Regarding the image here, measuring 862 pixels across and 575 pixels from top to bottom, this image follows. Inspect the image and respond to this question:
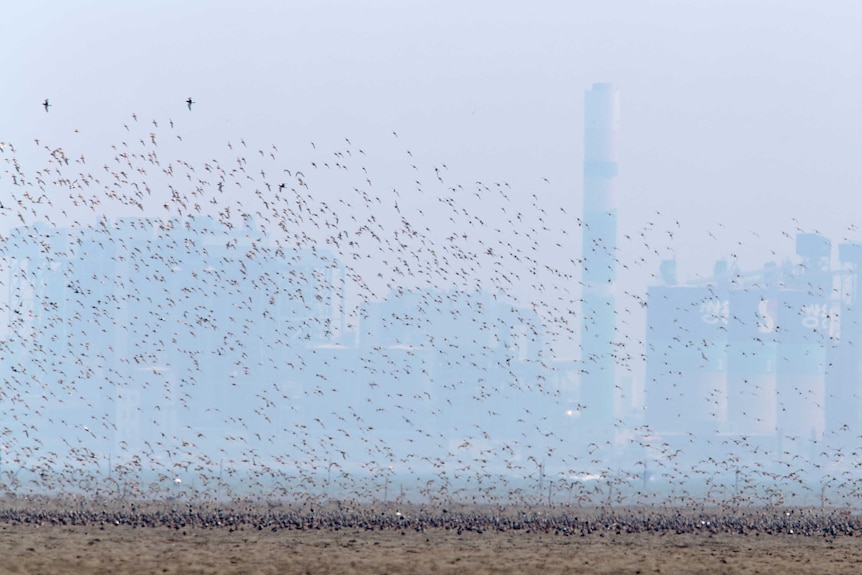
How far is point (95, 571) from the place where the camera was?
42844 millimetres

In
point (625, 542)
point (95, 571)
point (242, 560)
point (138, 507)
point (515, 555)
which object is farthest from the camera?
point (138, 507)

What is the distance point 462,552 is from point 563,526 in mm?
14989

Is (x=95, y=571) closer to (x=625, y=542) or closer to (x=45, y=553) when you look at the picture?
(x=45, y=553)

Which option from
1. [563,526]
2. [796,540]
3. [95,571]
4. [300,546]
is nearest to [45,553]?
[95,571]

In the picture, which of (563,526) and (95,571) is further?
(563,526)

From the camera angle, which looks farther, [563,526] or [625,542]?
[563,526]

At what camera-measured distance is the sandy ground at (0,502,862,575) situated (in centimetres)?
4466

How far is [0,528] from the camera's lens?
57000 millimetres

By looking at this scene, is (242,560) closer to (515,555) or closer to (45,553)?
(45,553)

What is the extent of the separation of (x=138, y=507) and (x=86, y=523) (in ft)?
65.9

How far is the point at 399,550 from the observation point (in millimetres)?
50688

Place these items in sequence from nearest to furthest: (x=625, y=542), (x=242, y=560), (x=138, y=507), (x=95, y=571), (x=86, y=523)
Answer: (x=95, y=571) < (x=242, y=560) < (x=625, y=542) < (x=86, y=523) < (x=138, y=507)

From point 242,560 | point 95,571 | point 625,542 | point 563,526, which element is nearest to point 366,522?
point 563,526

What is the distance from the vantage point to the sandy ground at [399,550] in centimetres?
4466
